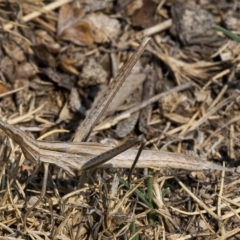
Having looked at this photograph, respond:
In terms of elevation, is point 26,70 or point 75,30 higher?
point 75,30

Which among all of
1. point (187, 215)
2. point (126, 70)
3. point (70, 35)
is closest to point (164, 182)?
point (187, 215)

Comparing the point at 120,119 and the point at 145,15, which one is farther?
the point at 145,15

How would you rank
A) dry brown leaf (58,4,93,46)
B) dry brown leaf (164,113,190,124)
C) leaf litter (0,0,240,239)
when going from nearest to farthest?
leaf litter (0,0,240,239) → dry brown leaf (164,113,190,124) → dry brown leaf (58,4,93,46)

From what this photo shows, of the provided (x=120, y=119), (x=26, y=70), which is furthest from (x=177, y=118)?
(x=26, y=70)

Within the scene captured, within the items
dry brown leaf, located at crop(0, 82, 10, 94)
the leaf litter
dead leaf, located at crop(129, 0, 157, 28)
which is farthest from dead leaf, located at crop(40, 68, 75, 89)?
dead leaf, located at crop(129, 0, 157, 28)

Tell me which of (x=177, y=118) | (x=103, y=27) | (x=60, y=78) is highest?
(x=103, y=27)

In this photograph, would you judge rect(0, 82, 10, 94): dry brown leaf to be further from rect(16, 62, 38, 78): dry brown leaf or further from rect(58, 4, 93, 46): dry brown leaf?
rect(58, 4, 93, 46): dry brown leaf

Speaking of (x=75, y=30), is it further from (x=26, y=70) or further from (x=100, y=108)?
(x=100, y=108)

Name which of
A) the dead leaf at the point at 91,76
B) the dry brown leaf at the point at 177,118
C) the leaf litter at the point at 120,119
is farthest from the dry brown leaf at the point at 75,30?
the dry brown leaf at the point at 177,118

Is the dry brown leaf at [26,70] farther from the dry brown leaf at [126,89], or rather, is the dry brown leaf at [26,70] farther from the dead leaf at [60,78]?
the dry brown leaf at [126,89]
